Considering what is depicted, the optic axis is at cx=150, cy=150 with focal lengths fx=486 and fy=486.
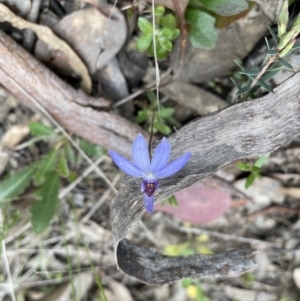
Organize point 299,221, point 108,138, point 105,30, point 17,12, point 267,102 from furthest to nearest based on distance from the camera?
point 299,221 < point 108,138 < point 105,30 < point 17,12 < point 267,102

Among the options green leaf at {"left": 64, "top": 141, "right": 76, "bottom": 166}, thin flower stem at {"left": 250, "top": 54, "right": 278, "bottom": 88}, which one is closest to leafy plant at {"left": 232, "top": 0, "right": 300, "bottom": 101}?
thin flower stem at {"left": 250, "top": 54, "right": 278, "bottom": 88}

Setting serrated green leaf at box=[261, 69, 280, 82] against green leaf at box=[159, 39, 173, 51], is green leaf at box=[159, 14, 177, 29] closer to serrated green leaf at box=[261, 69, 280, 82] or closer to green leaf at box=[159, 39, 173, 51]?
green leaf at box=[159, 39, 173, 51]

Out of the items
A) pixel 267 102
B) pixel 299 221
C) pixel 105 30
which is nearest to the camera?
pixel 267 102

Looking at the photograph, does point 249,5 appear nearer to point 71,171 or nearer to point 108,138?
point 108,138

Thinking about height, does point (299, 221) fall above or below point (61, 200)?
below

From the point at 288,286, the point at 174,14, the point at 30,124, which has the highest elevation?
the point at 174,14

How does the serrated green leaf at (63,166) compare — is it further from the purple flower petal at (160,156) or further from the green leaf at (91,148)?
the purple flower petal at (160,156)

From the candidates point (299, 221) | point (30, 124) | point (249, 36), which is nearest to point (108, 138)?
point (30, 124)
